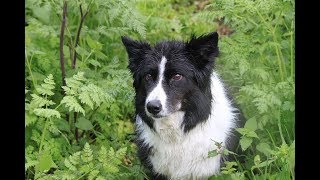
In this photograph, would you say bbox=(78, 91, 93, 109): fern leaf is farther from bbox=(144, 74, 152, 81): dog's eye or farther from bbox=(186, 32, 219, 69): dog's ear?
bbox=(186, 32, 219, 69): dog's ear

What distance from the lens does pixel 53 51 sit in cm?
609

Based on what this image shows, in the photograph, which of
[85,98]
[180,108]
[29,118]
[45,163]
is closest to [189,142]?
[180,108]

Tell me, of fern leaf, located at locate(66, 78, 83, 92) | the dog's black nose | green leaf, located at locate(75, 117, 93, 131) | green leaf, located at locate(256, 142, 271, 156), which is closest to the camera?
Answer: the dog's black nose

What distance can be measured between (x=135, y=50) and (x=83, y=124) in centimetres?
111

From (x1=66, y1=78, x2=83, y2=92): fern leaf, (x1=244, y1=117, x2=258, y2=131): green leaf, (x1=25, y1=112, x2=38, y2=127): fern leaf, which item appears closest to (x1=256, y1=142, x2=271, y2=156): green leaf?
(x1=244, y1=117, x2=258, y2=131): green leaf

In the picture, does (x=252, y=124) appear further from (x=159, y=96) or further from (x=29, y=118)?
(x=29, y=118)

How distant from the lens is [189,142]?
4.83 metres

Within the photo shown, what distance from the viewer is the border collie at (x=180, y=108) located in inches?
179

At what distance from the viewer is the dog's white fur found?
15.7 ft

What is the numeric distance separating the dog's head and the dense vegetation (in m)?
0.32

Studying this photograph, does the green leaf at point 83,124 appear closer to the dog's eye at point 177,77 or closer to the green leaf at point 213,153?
the dog's eye at point 177,77

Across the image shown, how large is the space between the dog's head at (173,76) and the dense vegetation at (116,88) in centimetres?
32

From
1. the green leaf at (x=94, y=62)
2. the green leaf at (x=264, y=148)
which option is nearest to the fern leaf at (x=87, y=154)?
the green leaf at (x=94, y=62)

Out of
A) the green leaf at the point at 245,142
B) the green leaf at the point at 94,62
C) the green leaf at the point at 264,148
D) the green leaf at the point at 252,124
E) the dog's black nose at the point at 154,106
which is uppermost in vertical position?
the green leaf at the point at 94,62
